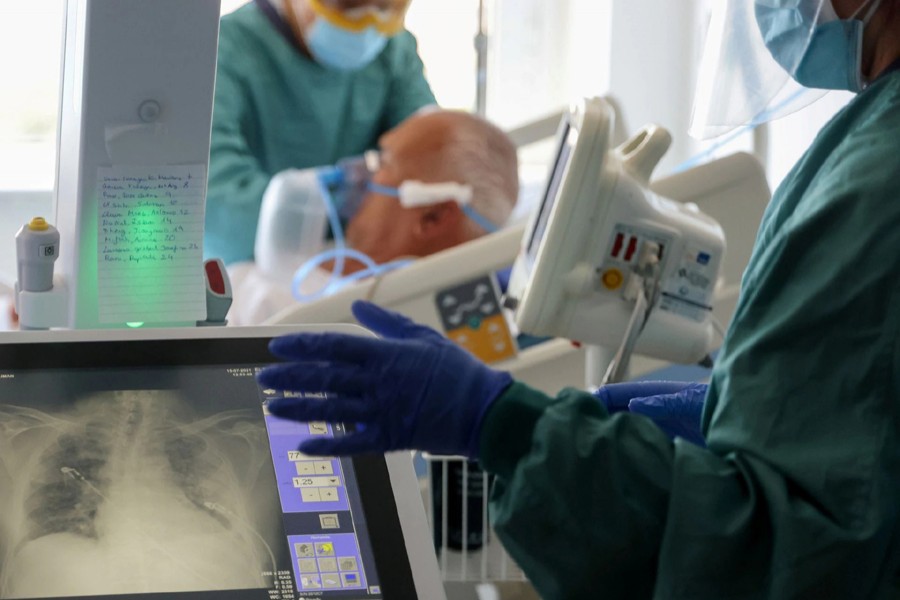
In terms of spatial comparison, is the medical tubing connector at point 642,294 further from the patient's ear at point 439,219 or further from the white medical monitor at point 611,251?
the patient's ear at point 439,219

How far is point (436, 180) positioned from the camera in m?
2.71

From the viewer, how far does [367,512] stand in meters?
1.07

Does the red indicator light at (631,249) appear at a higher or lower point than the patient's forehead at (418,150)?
higher

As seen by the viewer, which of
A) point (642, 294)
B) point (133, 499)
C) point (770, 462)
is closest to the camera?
point (770, 462)

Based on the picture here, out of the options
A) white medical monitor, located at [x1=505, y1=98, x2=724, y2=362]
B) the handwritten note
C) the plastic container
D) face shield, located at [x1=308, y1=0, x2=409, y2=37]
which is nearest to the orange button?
white medical monitor, located at [x1=505, y1=98, x2=724, y2=362]

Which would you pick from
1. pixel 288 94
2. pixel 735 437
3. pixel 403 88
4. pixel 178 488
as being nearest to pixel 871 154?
pixel 735 437

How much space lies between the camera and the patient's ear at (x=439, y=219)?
8.77 ft

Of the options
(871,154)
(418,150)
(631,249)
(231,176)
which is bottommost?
(231,176)

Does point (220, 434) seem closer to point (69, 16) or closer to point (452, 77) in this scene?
point (69, 16)

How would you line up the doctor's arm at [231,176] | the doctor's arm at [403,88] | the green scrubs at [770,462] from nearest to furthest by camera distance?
the green scrubs at [770,462], the doctor's arm at [231,176], the doctor's arm at [403,88]

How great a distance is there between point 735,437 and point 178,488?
1.53 feet

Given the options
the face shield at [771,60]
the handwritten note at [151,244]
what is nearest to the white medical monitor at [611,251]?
the face shield at [771,60]

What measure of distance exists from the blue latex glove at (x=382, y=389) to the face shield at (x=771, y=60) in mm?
408

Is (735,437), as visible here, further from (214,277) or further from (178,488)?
(214,277)
